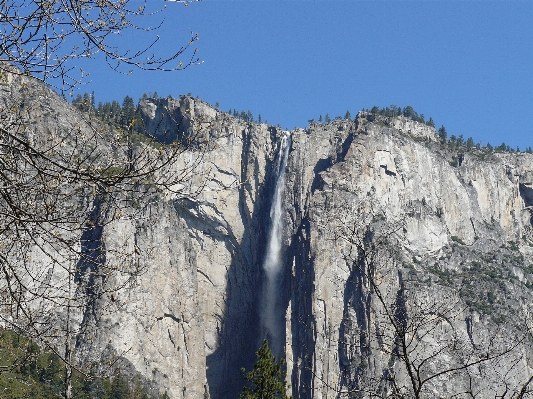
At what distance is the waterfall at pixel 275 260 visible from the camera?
245ft

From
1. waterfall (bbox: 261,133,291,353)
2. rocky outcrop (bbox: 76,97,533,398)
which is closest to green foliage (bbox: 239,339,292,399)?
rocky outcrop (bbox: 76,97,533,398)

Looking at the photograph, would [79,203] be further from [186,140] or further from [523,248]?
[523,248]

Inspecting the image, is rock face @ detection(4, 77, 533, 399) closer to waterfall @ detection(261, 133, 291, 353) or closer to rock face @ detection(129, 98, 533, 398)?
rock face @ detection(129, 98, 533, 398)

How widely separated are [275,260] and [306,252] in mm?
6426

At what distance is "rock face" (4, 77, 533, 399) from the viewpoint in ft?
219

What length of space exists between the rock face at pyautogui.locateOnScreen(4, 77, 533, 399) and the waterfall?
62cm

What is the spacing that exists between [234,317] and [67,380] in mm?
63751

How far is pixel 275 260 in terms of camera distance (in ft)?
258

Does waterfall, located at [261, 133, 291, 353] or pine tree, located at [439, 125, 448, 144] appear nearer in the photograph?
waterfall, located at [261, 133, 291, 353]

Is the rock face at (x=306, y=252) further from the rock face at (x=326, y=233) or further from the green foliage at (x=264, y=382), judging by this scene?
the green foliage at (x=264, y=382)

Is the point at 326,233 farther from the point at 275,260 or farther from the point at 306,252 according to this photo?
the point at 275,260

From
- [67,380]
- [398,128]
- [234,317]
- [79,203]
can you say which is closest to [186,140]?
[79,203]

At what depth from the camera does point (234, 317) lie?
249 feet

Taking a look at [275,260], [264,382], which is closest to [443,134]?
[275,260]
